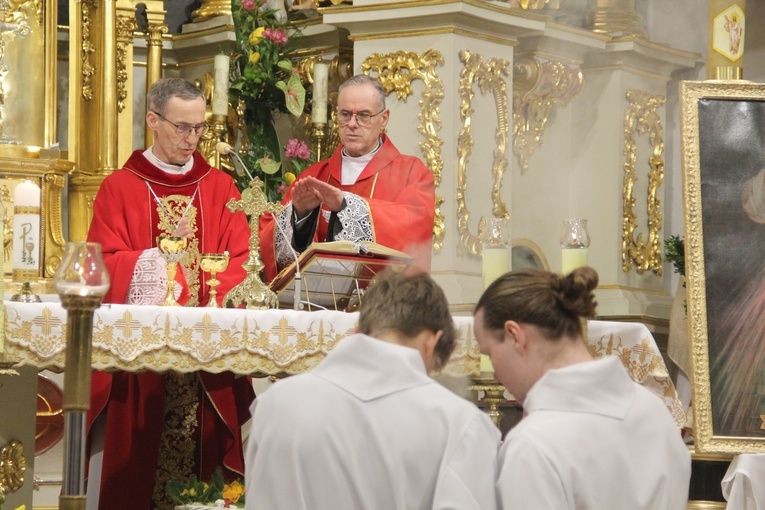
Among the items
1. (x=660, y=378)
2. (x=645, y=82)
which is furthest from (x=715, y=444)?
(x=645, y=82)

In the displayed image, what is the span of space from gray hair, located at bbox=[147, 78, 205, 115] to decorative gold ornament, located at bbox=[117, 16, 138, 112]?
1.89 m

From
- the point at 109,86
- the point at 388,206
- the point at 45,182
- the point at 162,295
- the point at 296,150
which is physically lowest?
the point at 162,295

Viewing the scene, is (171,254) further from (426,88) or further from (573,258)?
(426,88)

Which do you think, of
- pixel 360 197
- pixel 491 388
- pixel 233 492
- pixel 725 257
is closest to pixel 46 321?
pixel 233 492

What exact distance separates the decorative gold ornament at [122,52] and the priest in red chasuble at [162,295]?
1.62 m

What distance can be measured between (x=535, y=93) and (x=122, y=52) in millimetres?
2298

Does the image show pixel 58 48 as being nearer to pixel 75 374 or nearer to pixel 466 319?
pixel 466 319

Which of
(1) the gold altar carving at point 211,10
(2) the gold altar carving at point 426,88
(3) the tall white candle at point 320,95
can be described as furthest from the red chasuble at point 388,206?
(1) the gold altar carving at point 211,10

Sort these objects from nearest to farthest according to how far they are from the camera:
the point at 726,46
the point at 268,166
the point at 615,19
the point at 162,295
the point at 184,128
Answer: the point at 162,295 < the point at 184,128 < the point at 726,46 < the point at 268,166 < the point at 615,19

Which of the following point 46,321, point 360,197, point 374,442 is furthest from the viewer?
point 360,197

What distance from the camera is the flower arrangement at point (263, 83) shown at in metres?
7.50

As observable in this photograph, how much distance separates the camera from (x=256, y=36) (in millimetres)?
7488

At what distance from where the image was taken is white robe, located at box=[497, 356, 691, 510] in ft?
8.22

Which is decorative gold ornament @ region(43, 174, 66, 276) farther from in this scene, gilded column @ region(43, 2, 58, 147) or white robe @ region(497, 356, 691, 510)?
white robe @ region(497, 356, 691, 510)
